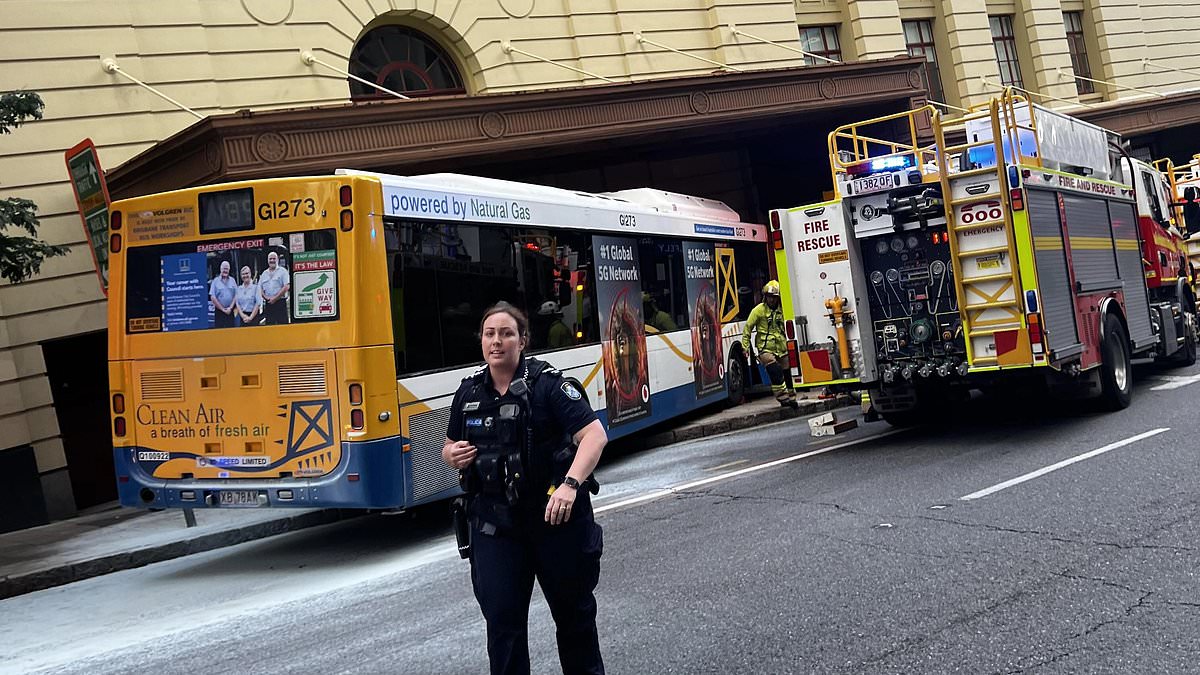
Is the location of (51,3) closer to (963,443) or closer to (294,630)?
(294,630)

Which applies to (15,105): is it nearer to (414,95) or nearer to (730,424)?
(414,95)

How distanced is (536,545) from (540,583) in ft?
0.49

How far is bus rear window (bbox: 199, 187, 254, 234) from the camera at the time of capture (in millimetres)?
8867

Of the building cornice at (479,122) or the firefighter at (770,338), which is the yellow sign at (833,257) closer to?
the firefighter at (770,338)

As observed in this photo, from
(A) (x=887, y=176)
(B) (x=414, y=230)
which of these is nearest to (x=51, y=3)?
(B) (x=414, y=230)

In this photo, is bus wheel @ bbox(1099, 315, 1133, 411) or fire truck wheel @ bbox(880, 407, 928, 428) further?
fire truck wheel @ bbox(880, 407, 928, 428)

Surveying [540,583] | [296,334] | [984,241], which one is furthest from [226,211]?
[984,241]

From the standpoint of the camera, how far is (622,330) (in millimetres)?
13016

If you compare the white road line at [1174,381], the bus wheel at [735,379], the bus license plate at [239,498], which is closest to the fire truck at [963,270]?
the white road line at [1174,381]

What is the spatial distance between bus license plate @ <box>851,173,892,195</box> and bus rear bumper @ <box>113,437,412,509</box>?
18.0 feet

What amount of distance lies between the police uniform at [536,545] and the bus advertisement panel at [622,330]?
8049mm

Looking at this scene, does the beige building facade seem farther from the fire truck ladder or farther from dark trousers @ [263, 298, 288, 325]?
the fire truck ladder

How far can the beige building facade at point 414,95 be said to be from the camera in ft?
45.9

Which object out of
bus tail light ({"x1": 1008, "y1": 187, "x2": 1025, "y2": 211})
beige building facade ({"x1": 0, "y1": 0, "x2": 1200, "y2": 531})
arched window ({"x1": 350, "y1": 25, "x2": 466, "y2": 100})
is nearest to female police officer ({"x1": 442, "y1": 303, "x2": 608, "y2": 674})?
bus tail light ({"x1": 1008, "y1": 187, "x2": 1025, "y2": 211})
